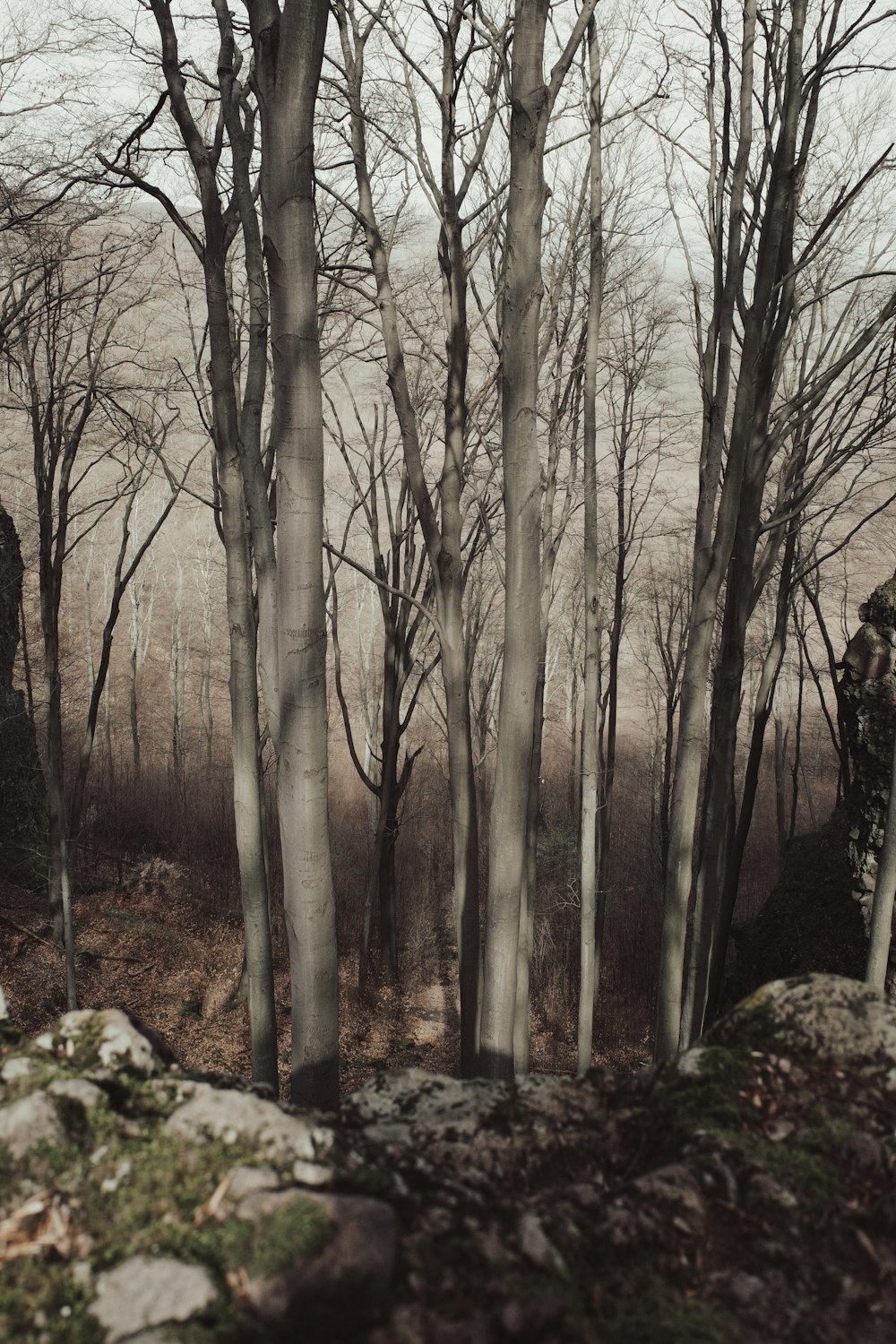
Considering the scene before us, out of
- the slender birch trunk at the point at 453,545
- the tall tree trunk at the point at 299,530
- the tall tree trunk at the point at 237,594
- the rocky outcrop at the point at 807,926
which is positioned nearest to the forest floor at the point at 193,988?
the rocky outcrop at the point at 807,926

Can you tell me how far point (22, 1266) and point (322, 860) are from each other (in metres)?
1.95

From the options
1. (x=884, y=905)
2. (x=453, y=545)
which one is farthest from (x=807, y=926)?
(x=453, y=545)

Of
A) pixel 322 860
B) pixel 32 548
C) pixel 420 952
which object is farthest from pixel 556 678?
pixel 322 860

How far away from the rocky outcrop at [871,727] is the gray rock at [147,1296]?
5591mm

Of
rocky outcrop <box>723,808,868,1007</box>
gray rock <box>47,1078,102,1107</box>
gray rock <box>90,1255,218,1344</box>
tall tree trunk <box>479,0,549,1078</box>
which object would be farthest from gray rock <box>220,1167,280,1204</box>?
rocky outcrop <box>723,808,868,1007</box>

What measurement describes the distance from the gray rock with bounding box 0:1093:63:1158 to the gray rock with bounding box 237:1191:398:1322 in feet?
1.08

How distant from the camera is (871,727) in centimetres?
577

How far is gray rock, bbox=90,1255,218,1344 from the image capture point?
0.95m

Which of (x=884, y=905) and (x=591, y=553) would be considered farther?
(x=591, y=553)

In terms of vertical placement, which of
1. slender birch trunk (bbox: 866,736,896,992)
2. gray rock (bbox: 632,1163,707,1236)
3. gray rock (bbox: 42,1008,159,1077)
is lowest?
slender birch trunk (bbox: 866,736,896,992)

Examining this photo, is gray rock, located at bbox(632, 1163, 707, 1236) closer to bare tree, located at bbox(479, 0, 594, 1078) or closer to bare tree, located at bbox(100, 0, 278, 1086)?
bare tree, located at bbox(479, 0, 594, 1078)

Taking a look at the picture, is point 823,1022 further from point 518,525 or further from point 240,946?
point 240,946

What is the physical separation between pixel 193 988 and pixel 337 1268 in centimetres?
850

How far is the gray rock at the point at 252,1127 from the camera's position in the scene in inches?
48.7
